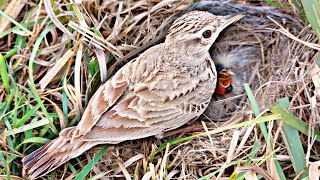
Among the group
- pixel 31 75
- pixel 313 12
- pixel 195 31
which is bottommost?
pixel 31 75

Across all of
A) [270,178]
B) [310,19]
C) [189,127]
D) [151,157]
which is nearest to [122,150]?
[151,157]

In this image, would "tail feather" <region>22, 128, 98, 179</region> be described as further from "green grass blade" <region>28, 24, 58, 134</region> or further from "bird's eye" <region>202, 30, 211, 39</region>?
"bird's eye" <region>202, 30, 211, 39</region>

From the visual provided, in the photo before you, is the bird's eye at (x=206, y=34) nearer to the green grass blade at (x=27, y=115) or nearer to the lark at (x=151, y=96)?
the lark at (x=151, y=96)

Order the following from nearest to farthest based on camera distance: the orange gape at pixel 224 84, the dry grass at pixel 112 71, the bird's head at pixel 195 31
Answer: the dry grass at pixel 112 71 → the bird's head at pixel 195 31 → the orange gape at pixel 224 84

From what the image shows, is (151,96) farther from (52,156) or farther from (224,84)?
(52,156)

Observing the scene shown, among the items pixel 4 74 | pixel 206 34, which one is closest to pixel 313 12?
pixel 206 34

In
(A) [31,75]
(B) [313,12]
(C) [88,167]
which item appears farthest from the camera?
(A) [31,75]

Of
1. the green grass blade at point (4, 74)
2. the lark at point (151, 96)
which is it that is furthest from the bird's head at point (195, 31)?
the green grass blade at point (4, 74)
